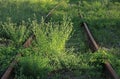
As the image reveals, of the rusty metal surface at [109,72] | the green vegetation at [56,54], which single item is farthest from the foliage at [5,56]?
the rusty metal surface at [109,72]

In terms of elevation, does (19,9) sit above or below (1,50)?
below

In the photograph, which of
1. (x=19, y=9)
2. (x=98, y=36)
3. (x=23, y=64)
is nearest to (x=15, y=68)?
(x=23, y=64)

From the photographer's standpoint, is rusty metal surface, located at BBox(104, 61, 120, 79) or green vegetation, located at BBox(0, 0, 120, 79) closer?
rusty metal surface, located at BBox(104, 61, 120, 79)

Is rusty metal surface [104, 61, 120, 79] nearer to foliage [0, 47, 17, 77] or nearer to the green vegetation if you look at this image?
the green vegetation

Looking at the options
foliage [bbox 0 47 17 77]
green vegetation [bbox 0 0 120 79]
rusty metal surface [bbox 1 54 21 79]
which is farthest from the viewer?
foliage [bbox 0 47 17 77]

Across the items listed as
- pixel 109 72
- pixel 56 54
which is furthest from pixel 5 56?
pixel 109 72

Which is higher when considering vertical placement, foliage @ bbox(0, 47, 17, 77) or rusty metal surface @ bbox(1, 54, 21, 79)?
rusty metal surface @ bbox(1, 54, 21, 79)

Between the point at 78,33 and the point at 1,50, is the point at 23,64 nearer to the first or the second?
the point at 1,50

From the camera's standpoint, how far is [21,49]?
8.14m

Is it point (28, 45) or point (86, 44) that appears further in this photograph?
point (86, 44)

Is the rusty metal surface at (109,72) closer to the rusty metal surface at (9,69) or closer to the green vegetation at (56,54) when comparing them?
the green vegetation at (56,54)

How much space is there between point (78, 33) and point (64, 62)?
4011mm


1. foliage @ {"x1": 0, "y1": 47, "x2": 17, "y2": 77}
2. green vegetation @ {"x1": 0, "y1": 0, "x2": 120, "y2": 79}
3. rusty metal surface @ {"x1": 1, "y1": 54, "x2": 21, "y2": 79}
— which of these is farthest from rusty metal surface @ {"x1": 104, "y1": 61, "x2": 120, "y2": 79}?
foliage @ {"x1": 0, "y1": 47, "x2": 17, "y2": 77}

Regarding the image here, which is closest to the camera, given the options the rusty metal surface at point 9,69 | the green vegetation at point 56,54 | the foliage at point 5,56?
the rusty metal surface at point 9,69
